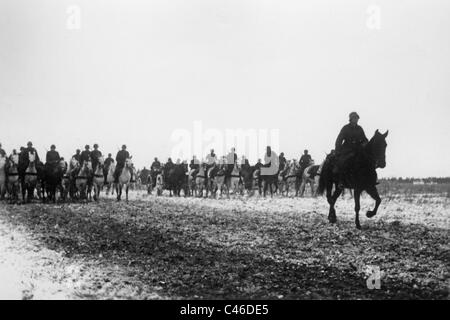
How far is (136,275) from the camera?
26.1 feet

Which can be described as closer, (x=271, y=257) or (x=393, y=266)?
(x=393, y=266)

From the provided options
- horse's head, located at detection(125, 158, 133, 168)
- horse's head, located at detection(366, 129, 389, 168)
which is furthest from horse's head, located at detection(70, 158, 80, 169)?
horse's head, located at detection(366, 129, 389, 168)

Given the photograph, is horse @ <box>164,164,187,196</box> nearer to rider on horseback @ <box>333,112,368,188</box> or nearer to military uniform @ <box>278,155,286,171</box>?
military uniform @ <box>278,155,286,171</box>

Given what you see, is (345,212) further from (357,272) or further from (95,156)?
(95,156)

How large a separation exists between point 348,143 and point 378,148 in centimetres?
83

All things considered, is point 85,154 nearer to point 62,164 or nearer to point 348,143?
point 62,164

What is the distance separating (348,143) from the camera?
44.4 ft

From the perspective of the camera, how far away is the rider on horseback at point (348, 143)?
1338 centimetres

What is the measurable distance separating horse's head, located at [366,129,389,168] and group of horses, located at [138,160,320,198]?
51.2 feet

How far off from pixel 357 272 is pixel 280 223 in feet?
18.8

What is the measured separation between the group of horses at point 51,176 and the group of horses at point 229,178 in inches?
278

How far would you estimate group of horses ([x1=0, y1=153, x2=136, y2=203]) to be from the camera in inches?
910

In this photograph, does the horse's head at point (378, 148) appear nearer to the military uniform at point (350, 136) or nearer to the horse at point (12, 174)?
the military uniform at point (350, 136)
